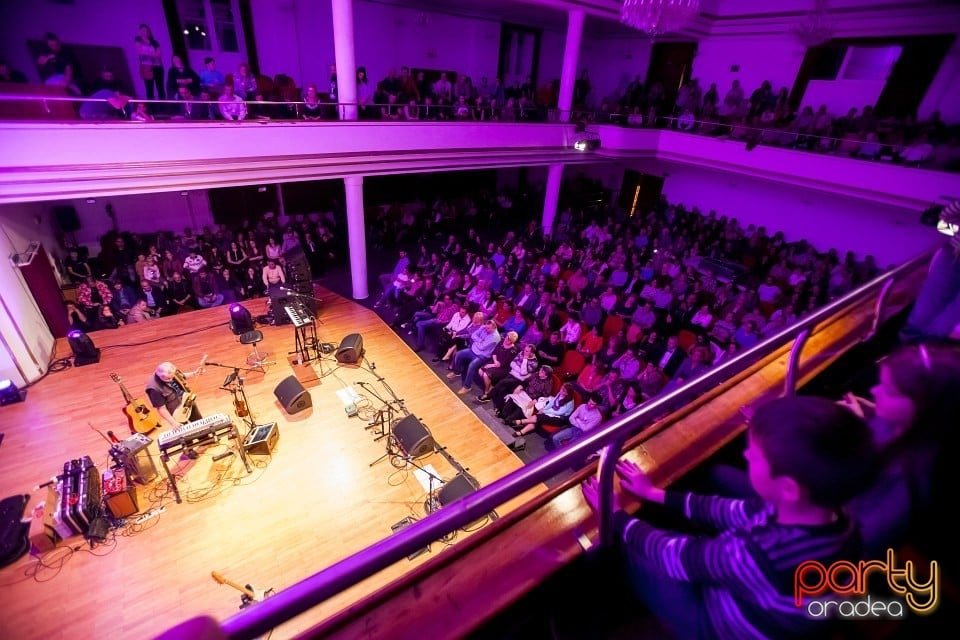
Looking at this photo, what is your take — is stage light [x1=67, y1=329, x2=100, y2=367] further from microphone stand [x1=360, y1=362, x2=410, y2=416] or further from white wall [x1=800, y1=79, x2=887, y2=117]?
white wall [x1=800, y1=79, x2=887, y2=117]

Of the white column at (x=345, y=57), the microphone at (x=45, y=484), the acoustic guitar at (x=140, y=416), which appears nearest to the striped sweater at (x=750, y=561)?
the microphone at (x=45, y=484)

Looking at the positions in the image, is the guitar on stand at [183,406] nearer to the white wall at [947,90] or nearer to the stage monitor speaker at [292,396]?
the stage monitor speaker at [292,396]

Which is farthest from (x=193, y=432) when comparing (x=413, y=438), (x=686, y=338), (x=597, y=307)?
(x=686, y=338)

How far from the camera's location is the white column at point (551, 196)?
39.1 feet

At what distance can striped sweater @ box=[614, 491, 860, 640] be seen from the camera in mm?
1005

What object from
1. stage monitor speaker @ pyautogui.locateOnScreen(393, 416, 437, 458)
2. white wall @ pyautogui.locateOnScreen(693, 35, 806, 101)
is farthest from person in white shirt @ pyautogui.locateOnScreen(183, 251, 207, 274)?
white wall @ pyautogui.locateOnScreen(693, 35, 806, 101)

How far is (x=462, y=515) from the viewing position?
0.83m

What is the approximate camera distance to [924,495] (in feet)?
4.12

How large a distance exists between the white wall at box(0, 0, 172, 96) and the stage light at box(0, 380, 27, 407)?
6.35 m

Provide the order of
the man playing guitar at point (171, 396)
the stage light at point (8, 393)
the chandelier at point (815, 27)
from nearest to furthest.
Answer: the man playing guitar at point (171, 396), the stage light at point (8, 393), the chandelier at point (815, 27)

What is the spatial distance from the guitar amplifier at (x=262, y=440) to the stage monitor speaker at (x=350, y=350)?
1795mm

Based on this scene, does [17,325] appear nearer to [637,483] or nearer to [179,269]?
[179,269]

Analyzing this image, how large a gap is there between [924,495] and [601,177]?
16.3 meters

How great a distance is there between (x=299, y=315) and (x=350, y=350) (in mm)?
1077
